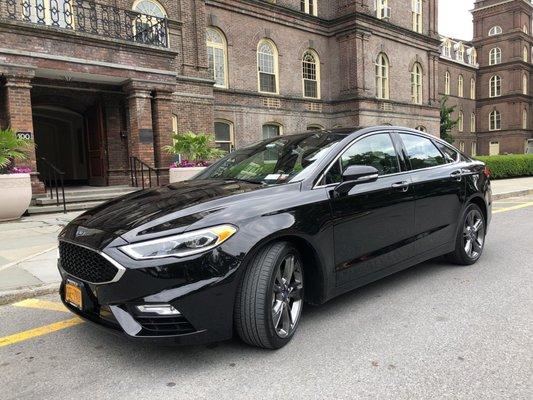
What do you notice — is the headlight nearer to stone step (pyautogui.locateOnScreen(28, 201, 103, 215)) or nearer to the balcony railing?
stone step (pyautogui.locateOnScreen(28, 201, 103, 215))

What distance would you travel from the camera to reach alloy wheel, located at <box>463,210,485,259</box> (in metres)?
5.60

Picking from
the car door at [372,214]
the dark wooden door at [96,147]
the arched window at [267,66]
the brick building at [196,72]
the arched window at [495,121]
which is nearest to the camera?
the car door at [372,214]

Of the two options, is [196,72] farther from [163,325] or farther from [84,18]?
[163,325]

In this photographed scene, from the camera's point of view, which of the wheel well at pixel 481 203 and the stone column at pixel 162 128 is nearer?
the wheel well at pixel 481 203

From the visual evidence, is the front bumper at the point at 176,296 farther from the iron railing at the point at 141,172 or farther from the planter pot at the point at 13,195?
the iron railing at the point at 141,172

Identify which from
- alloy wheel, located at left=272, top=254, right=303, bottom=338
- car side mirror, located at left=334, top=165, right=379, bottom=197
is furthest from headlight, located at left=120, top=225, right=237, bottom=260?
car side mirror, located at left=334, top=165, right=379, bottom=197

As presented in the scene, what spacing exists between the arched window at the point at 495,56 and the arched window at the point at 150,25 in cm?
4457

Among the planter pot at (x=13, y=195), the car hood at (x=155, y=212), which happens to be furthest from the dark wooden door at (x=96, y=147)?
the car hood at (x=155, y=212)

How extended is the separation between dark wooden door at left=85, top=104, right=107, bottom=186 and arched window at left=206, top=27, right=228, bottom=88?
6.56m

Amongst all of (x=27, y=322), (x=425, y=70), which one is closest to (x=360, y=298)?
→ (x=27, y=322)

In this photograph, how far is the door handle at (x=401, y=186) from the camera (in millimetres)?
4509

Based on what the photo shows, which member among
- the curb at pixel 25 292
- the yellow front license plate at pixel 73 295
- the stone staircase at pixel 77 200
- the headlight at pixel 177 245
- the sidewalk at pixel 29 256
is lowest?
the curb at pixel 25 292

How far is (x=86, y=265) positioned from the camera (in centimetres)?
322

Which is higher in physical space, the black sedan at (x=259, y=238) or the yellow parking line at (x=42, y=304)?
the black sedan at (x=259, y=238)
